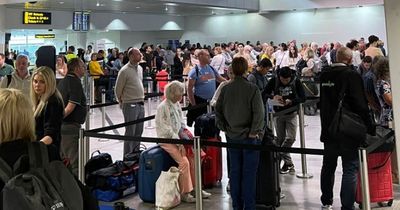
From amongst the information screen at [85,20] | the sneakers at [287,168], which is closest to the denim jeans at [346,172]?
the sneakers at [287,168]

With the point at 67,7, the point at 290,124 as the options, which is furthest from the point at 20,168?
the point at 67,7

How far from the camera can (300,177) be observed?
6.52m

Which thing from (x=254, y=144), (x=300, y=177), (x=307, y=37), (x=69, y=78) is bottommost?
(x=300, y=177)

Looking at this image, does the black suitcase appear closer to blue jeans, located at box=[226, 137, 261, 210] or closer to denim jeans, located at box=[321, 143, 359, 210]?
blue jeans, located at box=[226, 137, 261, 210]

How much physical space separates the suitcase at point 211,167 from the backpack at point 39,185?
3.97 m

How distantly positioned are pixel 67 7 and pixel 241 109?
15.8m

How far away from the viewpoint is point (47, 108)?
4246mm

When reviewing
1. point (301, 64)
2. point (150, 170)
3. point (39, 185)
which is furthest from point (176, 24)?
point (39, 185)

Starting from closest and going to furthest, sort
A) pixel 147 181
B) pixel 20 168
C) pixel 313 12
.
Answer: pixel 20 168
pixel 147 181
pixel 313 12

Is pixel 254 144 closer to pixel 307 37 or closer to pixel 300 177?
pixel 300 177

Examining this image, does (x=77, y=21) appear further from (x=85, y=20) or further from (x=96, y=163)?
(x=96, y=163)

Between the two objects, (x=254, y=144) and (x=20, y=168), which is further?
(x=254, y=144)

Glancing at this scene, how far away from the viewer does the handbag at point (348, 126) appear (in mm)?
4570

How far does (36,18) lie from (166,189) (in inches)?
602
